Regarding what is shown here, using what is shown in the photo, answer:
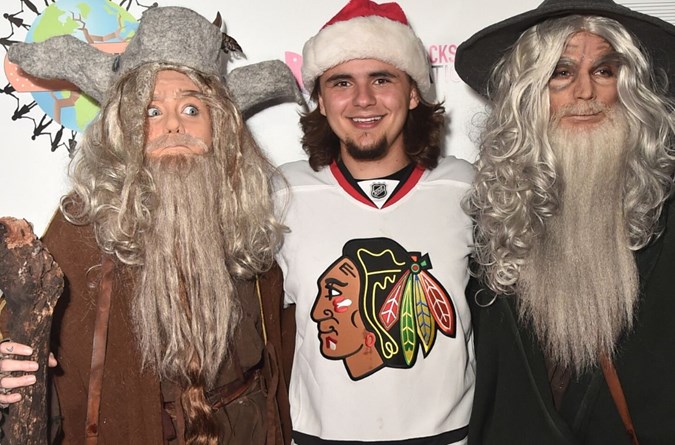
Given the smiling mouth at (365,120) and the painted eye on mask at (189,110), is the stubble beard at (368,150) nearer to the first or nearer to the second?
the smiling mouth at (365,120)

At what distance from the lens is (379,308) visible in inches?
104

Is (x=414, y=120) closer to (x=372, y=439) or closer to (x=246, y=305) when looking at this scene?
(x=246, y=305)

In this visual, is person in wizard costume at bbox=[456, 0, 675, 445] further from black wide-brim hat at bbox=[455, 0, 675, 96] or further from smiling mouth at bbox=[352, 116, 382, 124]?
smiling mouth at bbox=[352, 116, 382, 124]

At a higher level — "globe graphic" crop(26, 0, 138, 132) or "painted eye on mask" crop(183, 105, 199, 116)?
"globe graphic" crop(26, 0, 138, 132)

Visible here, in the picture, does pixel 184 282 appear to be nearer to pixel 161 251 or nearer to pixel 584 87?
pixel 161 251

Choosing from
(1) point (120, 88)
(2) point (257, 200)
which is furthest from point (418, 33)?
(1) point (120, 88)

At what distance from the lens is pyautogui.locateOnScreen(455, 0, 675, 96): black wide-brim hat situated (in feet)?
8.23

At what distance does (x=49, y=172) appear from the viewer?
3.21 meters

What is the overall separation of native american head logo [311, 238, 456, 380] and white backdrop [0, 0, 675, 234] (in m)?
0.87

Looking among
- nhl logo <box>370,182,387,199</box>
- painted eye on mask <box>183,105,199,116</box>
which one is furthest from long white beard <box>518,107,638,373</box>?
painted eye on mask <box>183,105,199,116</box>

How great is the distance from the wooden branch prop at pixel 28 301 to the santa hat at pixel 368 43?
128cm

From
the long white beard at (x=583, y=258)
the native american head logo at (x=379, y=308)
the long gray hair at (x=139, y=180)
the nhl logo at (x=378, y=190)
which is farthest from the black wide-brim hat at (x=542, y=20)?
the long gray hair at (x=139, y=180)

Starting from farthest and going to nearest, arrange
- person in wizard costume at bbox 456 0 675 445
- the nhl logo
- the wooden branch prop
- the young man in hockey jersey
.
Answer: the nhl logo < the young man in hockey jersey < person in wizard costume at bbox 456 0 675 445 < the wooden branch prop

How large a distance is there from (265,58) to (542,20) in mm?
1208
